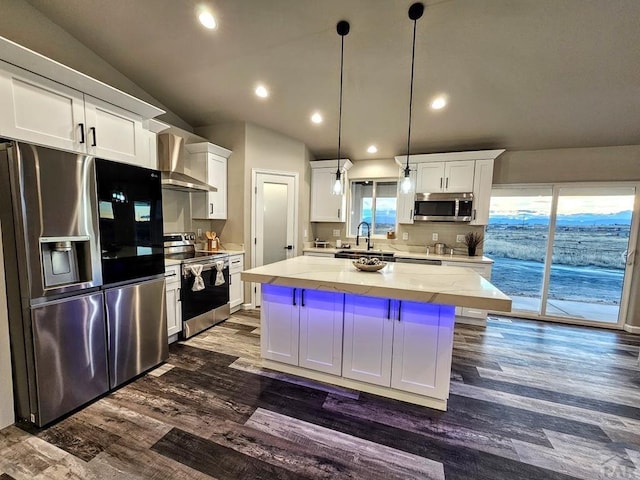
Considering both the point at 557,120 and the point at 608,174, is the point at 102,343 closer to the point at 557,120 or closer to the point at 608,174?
the point at 557,120

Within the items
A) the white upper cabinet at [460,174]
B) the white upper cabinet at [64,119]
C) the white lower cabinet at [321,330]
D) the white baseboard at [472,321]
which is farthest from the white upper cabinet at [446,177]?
the white upper cabinet at [64,119]

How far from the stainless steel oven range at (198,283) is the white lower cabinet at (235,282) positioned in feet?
0.38

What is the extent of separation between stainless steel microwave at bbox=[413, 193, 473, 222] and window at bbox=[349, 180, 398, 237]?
0.57 meters

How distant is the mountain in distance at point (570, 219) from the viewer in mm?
3883

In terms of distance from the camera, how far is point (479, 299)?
5.57ft

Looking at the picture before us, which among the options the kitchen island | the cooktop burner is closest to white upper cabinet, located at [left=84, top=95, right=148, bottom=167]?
the cooktop burner

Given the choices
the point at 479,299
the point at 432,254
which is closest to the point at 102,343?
the point at 479,299

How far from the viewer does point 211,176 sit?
3822 mm

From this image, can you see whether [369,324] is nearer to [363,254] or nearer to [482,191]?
[363,254]

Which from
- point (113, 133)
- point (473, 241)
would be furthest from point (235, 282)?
point (473, 241)

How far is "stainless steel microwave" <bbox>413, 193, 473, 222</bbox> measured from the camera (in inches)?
161

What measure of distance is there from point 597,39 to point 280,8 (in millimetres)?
2707

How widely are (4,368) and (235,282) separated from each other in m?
2.42

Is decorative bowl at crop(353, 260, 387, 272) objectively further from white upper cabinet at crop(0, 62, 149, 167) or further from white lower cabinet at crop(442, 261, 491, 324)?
white upper cabinet at crop(0, 62, 149, 167)
